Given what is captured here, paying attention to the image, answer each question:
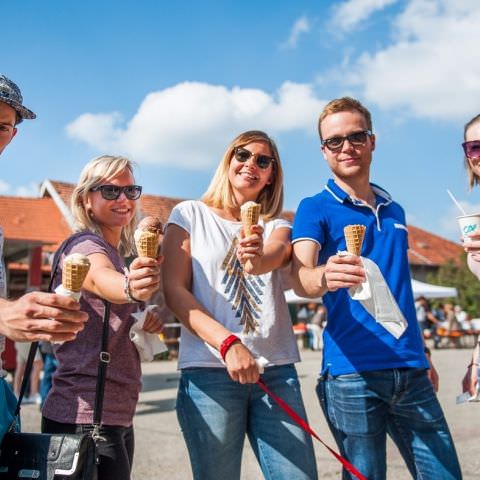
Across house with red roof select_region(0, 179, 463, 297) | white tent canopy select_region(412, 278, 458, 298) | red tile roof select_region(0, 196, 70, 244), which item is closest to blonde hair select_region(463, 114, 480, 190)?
house with red roof select_region(0, 179, 463, 297)

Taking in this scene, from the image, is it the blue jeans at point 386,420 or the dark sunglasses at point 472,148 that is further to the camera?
A: the dark sunglasses at point 472,148

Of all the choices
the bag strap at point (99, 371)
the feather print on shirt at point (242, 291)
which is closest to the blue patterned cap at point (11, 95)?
the bag strap at point (99, 371)

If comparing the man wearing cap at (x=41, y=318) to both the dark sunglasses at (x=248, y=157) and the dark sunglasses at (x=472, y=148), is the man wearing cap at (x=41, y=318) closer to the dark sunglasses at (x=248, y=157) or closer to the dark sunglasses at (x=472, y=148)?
the dark sunglasses at (x=248, y=157)

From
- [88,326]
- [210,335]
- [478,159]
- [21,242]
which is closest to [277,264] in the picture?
[210,335]

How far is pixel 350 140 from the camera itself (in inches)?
114

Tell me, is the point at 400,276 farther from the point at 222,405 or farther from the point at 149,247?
the point at 149,247

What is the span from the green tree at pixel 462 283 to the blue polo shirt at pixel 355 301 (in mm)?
34737

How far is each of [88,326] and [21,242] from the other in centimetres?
1078

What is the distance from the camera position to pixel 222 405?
2.61m

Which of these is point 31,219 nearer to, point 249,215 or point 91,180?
point 91,180

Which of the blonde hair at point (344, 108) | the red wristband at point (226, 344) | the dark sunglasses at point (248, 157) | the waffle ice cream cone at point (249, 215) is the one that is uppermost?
the blonde hair at point (344, 108)

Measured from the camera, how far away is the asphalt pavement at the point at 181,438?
18.4 ft

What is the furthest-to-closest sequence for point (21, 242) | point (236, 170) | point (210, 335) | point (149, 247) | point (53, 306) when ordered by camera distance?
point (21, 242), point (236, 170), point (210, 335), point (149, 247), point (53, 306)

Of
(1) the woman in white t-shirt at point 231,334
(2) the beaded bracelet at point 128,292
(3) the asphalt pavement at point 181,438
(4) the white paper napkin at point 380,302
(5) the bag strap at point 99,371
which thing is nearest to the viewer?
(2) the beaded bracelet at point 128,292
